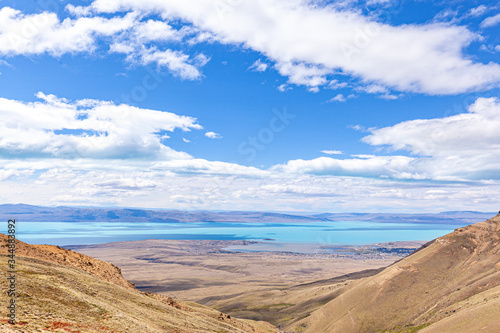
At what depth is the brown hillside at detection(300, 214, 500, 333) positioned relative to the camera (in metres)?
89.2

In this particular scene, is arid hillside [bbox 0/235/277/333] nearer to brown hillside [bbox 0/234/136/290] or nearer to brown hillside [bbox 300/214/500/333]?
brown hillside [bbox 0/234/136/290]

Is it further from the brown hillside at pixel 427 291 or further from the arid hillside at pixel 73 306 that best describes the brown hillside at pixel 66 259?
the brown hillside at pixel 427 291

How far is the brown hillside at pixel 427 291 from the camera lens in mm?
89188

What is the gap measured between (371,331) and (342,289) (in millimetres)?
45901

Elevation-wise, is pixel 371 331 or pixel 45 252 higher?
pixel 45 252

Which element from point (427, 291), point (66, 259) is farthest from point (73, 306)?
point (427, 291)

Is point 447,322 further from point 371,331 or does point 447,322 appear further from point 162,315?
point 162,315

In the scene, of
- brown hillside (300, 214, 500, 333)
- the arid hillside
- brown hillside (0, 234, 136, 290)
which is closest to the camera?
the arid hillside

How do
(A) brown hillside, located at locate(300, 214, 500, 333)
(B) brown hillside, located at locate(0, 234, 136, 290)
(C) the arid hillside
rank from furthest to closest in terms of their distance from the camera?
(A) brown hillside, located at locate(300, 214, 500, 333) < (B) brown hillside, located at locate(0, 234, 136, 290) < (C) the arid hillside

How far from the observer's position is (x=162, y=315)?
45562mm

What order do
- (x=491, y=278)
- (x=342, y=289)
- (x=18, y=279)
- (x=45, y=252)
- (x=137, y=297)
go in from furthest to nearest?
(x=342, y=289) < (x=491, y=278) < (x=45, y=252) < (x=137, y=297) < (x=18, y=279)

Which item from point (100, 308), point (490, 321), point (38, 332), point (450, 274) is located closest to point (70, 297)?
point (100, 308)

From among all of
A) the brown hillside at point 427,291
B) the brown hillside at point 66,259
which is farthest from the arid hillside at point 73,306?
the brown hillside at point 427,291

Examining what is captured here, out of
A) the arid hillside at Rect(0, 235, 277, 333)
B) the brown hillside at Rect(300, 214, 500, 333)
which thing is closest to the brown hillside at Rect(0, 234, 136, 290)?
the arid hillside at Rect(0, 235, 277, 333)
